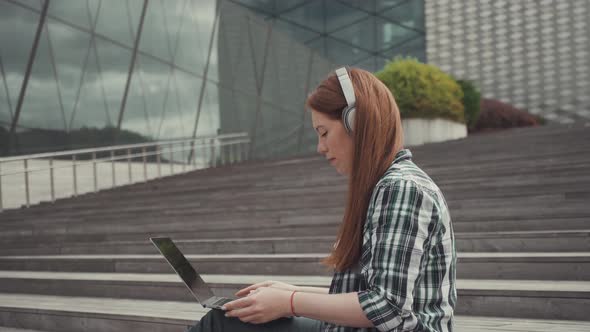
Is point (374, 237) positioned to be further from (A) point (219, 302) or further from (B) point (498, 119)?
(B) point (498, 119)

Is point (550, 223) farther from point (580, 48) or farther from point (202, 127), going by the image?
point (580, 48)

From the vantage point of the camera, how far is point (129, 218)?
7.04 meters

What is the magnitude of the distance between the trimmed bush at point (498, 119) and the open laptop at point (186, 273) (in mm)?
13187

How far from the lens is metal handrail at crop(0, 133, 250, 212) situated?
30.0 ft

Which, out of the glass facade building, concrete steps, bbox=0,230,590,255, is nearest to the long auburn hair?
concrete steps, bbox=0,230,590,255

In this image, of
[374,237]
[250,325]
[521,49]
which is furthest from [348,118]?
[521,49]

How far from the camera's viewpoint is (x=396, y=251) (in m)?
1.28

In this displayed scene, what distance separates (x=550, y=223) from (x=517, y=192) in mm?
860

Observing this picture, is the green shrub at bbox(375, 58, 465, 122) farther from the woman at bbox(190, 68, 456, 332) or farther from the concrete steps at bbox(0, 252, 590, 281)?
the woman at bbox(190, 68, 456, 332)

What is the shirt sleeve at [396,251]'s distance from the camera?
1.28 metres

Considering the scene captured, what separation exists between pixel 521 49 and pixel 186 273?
16.5m

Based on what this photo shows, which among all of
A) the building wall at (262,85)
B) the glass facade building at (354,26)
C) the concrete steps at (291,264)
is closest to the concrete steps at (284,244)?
the concrete steps at (291,264)

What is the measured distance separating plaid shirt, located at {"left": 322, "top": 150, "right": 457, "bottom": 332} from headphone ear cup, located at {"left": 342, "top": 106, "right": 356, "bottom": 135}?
5.1 inches

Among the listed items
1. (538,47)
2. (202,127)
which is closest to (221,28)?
(202,127)
